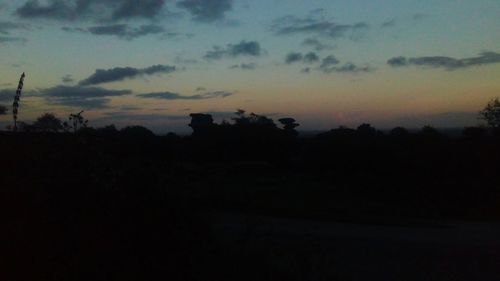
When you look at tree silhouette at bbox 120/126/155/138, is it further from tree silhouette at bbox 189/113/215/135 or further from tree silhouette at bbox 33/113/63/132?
tree silhouette at bbox 189/113/215/135

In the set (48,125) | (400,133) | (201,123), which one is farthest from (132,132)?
(201,123)

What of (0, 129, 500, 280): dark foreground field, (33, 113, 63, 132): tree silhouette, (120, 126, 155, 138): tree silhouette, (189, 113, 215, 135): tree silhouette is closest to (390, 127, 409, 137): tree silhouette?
(189, 113, 215, 135): tree silhouette

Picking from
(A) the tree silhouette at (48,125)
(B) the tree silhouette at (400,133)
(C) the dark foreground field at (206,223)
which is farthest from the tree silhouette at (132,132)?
(B) the tree silhouette at (400,133)

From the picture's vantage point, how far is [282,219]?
21.3 m

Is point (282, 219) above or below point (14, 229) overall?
below

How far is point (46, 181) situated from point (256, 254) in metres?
2.57

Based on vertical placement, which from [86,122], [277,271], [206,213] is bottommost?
[277,271]

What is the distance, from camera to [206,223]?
8109 mm

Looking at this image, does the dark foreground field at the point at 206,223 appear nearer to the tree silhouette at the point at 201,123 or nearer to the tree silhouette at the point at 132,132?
the tree silhouette at the point at 132,132

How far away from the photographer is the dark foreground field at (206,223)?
23.1 ft

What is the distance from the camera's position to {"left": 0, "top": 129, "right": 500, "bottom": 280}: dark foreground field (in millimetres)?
7031

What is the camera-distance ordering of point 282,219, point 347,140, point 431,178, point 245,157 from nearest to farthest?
point 282,219 < point 431,178 < point 347,140 < point 245,157

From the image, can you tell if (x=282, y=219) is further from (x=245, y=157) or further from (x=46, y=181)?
(x=245, y=157)

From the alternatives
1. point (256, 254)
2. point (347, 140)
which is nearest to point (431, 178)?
point (347, 140)
